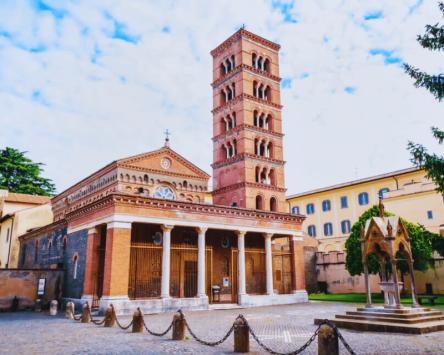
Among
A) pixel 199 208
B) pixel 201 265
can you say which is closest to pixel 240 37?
pixel 199 208

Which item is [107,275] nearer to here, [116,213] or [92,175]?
[116,213]

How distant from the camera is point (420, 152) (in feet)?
30.0

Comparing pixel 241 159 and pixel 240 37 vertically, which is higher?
pixel 240 37

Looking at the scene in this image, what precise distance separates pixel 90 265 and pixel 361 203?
3107cm

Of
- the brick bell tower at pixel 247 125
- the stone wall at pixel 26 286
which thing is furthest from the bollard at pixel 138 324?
the brick bell tower at pixel 247 125

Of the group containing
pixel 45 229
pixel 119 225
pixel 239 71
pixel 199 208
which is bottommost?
pixel 119 225

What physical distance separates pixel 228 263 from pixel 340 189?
2382 centimetres

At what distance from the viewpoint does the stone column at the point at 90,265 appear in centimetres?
1947

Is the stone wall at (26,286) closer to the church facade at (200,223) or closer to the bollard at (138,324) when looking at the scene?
the church facade at (200,223)

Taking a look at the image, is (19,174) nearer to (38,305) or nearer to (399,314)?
(38,305)

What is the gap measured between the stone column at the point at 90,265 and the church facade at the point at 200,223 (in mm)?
53

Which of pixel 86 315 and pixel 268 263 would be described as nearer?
pixel 86 315

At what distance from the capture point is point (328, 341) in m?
7.24

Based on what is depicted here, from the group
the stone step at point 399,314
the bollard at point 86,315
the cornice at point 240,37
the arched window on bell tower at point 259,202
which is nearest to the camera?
the stone step at point 399,314
